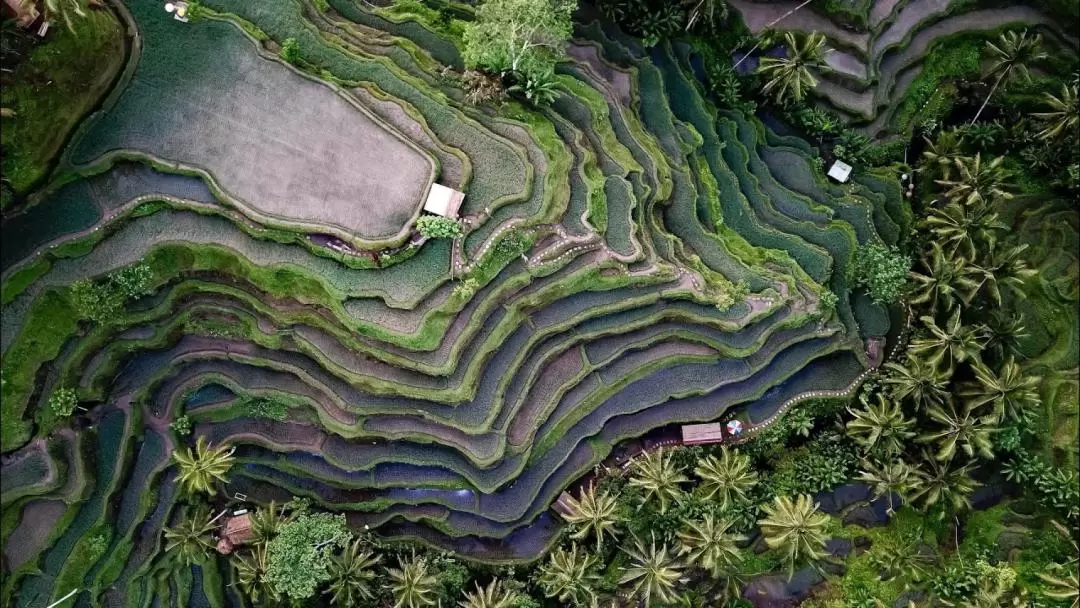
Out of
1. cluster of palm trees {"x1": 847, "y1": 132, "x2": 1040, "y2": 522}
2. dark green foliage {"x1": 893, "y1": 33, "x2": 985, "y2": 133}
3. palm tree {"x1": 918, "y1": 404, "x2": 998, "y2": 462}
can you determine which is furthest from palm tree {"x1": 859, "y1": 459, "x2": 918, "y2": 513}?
dark green foliage {"x1": 893, "y1": 33, "x2": 985, "y2": 133}

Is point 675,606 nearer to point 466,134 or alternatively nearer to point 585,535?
point 585,535

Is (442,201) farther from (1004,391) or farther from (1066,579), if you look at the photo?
(1066,579)

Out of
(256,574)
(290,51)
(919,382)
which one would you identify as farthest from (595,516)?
(290,51)

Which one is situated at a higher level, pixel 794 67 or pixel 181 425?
pixel 794 67

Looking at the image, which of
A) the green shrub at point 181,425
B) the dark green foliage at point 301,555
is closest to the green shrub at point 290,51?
the green shrub at point 181,425

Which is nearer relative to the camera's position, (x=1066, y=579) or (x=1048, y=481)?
(x=1066, y=579)

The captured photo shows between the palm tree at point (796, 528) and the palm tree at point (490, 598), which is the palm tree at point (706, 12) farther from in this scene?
the palm tree at point (490, 598)

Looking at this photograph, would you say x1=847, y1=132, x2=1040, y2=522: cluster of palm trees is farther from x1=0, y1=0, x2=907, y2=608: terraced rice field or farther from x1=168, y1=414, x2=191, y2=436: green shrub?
x1=168, y1=414, x2=191, y2=436: green shrub
